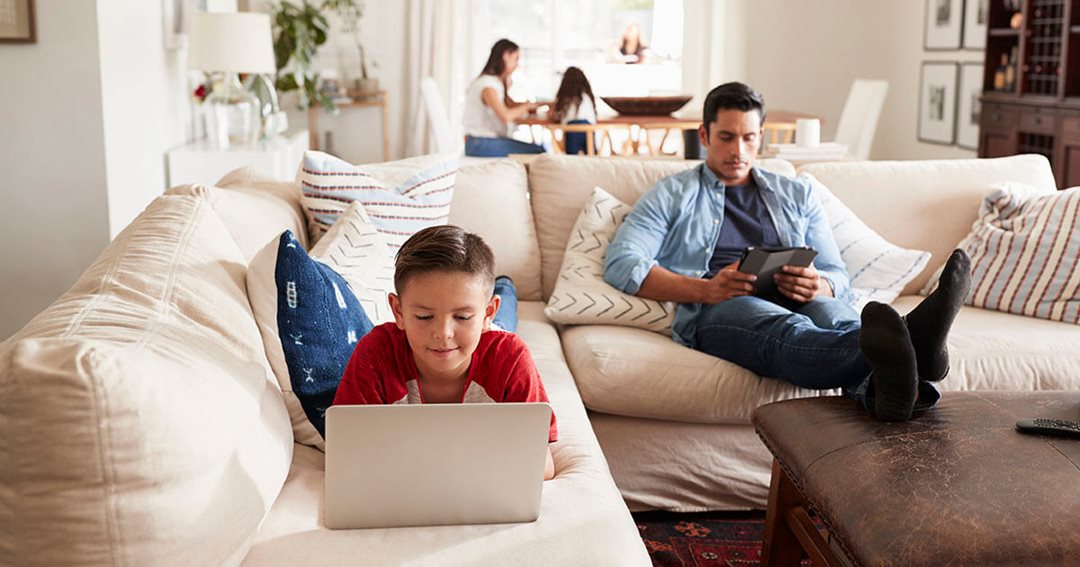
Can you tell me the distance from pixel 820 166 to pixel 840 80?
507 centimetres

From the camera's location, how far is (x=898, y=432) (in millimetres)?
1971

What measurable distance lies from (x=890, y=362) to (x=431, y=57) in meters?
6.37

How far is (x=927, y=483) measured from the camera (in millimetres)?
1744

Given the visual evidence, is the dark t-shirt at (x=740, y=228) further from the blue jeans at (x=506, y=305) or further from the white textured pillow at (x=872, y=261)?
the blue jeans at (x=506, y=305)

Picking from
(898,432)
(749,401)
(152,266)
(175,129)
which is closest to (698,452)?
(749,401)

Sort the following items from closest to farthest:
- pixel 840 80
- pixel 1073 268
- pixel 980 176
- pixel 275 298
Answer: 1. pixel 275 298
2. pixel 1073 268
3. pixel 980 176
4. pixel 840 80

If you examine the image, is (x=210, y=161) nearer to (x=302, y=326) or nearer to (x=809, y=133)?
(x=809, y=133)

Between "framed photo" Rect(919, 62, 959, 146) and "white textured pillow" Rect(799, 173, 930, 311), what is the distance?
417 centimetres

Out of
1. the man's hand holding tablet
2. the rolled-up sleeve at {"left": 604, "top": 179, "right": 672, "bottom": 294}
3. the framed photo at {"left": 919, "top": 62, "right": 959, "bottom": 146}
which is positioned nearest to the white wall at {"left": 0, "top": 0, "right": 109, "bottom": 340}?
the rolled-up sleeve at {"left": 604, "top": 179, "right": 672, "bottom": 294}

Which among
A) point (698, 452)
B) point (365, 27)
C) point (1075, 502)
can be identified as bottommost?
point (698, 452)

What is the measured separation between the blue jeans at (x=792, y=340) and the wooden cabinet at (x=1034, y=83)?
10.4 feet

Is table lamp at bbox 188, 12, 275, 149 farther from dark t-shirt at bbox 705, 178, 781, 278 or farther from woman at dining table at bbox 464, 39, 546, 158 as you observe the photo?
dark t-shirt at bbox 705, 178, 781, 278

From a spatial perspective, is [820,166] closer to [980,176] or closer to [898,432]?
[980,176]

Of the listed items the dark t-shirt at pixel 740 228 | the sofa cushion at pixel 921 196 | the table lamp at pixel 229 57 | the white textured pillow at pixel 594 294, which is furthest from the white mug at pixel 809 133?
the table lamp at pixel 229 57
